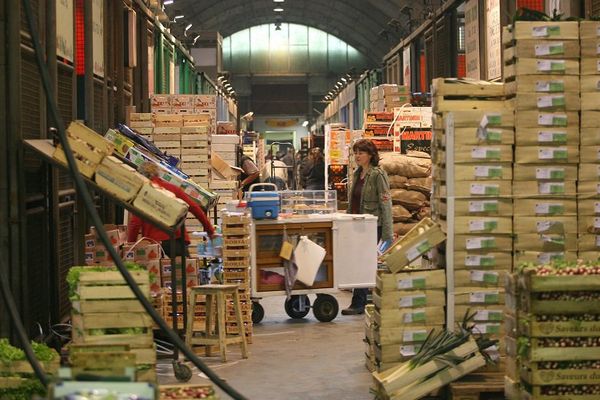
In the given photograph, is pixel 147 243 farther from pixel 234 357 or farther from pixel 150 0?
pixel 150 0

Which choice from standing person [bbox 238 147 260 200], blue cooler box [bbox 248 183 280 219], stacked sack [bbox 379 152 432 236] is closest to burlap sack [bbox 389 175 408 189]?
stacked sack [bbox 379 152 432 236]

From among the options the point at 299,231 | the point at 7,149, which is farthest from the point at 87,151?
the point at 299,231

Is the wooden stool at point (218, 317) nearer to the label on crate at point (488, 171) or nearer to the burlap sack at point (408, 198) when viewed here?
the label on crate at point (488, 171)

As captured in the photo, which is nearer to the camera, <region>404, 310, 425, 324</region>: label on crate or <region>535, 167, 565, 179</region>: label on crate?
<region>404, 310, 425, 324</region>: label on crate

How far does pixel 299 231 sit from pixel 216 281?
3.56 ft

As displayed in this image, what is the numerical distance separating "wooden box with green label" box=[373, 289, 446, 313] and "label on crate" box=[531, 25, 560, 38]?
2.10 meters

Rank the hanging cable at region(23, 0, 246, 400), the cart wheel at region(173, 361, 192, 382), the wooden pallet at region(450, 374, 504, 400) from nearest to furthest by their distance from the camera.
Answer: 1. the hanging cable at region(23, 0, 246, 400)
2. the wooden pallet at region(450, 374, 504, 400)
3. the cart wheel at region(173, 361, 192, 382)

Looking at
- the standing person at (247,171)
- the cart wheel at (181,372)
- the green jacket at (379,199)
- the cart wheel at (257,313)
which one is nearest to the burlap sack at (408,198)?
the green jacket at (379,199)

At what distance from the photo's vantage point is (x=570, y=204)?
30.7 ft

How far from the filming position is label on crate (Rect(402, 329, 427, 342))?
912cm

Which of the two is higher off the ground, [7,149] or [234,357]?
[7,149]

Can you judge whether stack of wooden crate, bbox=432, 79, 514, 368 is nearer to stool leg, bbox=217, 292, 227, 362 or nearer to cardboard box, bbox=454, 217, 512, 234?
cardboard box, bbox=454, 217, 512, 234

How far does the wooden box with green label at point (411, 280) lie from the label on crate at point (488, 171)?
31.5 inches

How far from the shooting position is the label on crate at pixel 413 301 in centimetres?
912
